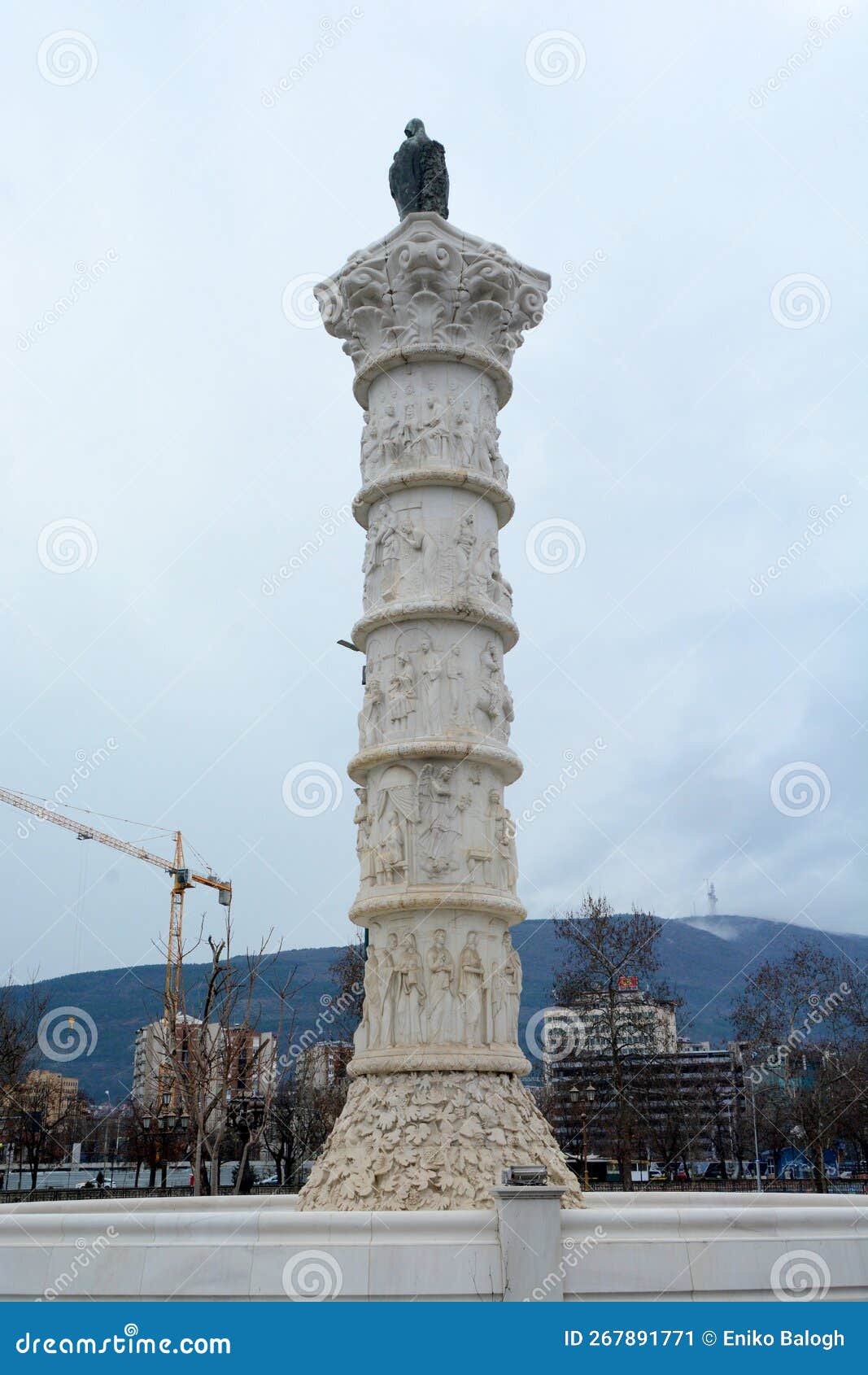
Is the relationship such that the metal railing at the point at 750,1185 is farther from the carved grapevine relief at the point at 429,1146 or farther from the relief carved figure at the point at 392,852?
the relief carved figure at the point at 392,852

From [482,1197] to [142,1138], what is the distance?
38195 millimetres

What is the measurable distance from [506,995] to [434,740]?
122 inches

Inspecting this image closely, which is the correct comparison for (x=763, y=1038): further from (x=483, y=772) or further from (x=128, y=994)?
(x=128, y=994)

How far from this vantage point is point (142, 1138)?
44969 millimetres

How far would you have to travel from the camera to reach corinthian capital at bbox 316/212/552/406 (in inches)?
571

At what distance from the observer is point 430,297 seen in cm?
1459

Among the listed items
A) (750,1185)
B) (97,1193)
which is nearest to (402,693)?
(97,1193)

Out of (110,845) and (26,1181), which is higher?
(110,845)

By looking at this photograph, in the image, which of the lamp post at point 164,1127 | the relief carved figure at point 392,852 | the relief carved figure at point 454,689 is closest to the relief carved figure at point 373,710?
the relief carved figure at point 454,689

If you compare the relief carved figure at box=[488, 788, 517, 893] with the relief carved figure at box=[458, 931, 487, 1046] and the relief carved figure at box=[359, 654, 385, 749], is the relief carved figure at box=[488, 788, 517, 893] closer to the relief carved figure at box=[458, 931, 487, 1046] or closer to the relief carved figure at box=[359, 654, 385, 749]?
the relief carved figure at box=[458, 931, 487, 1046]

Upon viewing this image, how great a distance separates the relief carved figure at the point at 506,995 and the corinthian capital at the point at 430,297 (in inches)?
299

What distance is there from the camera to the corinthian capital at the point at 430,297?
14516 mm

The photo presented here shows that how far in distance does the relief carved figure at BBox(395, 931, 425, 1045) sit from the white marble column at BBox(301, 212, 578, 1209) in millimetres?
20

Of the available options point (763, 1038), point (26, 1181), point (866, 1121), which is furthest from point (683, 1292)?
point (26, 1181)
